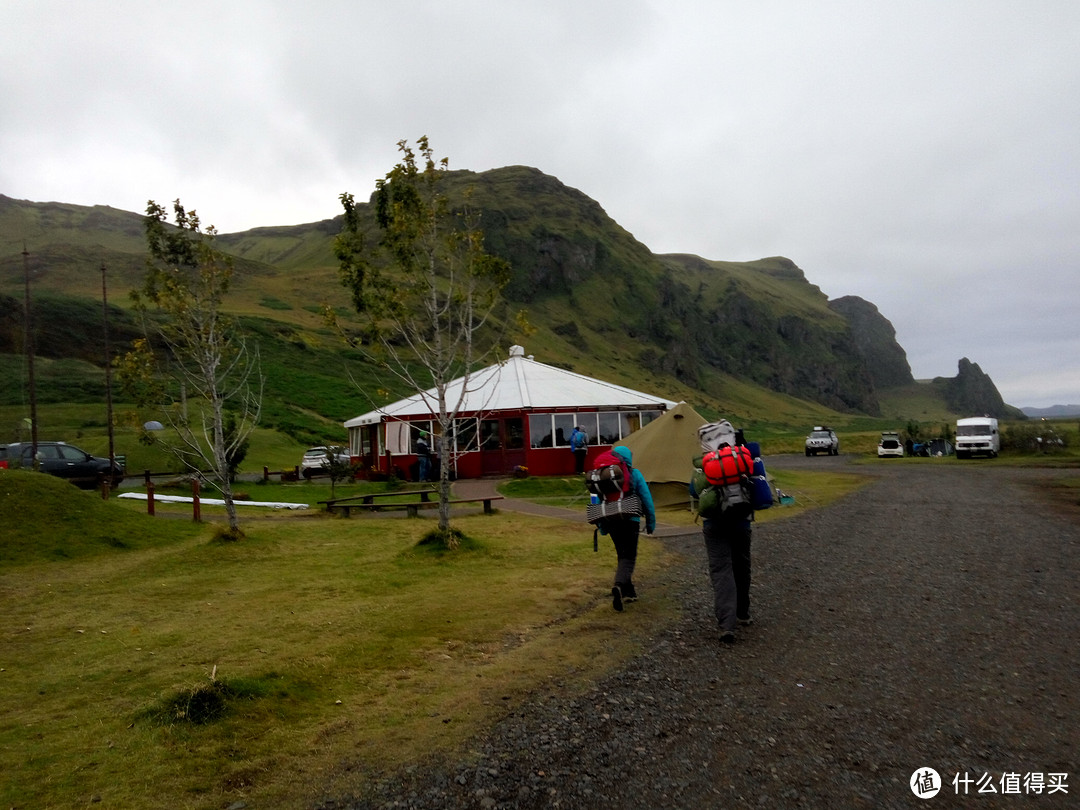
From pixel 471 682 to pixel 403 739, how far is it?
1095 mm

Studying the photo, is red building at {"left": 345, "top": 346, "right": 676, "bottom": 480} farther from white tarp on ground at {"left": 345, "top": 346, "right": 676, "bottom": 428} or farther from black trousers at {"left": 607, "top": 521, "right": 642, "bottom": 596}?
black trousers at {"left": 607, "top": 521, "right": 642, "bottom": 596}

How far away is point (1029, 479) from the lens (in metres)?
25.0

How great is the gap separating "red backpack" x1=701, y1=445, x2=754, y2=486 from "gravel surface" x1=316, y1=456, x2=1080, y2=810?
1.38m

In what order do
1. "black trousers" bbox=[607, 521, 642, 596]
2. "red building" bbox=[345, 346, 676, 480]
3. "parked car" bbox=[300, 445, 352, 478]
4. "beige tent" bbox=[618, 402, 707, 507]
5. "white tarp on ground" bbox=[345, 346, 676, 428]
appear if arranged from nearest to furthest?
"black trousers" bbox=[607, 521, 642, 596] < "beige tent" bbox=[618, 402, 707, 507] < "red building" bbox=[345, 346, 676, 480] < "white tarp on ground" bbox=[345, 346, 676, 428] < "parked car" bbox=[300, 445, 352, 478]

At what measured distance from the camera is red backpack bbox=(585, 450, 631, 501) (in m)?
7.74

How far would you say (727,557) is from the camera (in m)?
6.82

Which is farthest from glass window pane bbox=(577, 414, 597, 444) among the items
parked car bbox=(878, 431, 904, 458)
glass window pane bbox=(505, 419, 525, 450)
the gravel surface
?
parked car bbox=(878, 431, 904, 458)

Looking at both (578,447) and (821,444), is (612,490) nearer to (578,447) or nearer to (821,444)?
(578,447)

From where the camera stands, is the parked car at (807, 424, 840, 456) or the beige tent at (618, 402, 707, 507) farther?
the parked car at (807, 424, 840, 456)

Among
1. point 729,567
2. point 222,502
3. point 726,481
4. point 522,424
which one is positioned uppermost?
point 522,424

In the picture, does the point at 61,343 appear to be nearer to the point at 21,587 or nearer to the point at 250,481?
the point at 250,481

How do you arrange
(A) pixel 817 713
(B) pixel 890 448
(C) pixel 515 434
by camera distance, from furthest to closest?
1. (B) pixel 890 448
2. (C) pixel 515 434
3. (A) pixel 817 713

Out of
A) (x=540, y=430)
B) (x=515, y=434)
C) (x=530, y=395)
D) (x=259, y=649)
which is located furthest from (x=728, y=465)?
(x=530, y=395)

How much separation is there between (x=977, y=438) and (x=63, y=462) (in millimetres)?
41960
